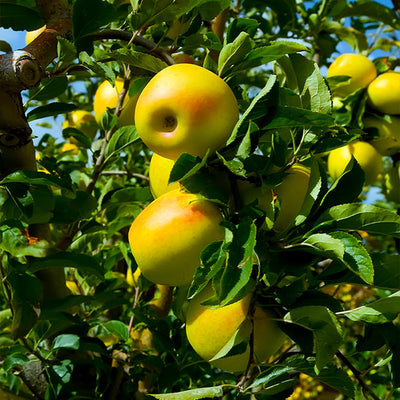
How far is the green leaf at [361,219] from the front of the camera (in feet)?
2.30

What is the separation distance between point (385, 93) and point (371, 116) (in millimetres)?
100

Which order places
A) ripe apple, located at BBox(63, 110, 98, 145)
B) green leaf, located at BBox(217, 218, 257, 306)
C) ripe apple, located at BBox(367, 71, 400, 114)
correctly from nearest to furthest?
green leaf, located at BBox(217, 218, 257, 306) < ripe apple, located at BBox(367, 71, 400, 114) < ripe apple, located at BBox(63, 110, 98, 145)

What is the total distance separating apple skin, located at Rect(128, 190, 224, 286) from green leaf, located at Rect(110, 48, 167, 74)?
196mm

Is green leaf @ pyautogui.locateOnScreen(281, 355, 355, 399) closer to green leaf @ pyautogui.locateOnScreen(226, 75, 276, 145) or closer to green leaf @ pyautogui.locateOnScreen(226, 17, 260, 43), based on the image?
green leaf @ pyautogui.locateOnScreen(226, 75, 276, 145)

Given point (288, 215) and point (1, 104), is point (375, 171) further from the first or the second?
point (1, 104)

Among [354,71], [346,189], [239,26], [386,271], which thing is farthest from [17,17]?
[354,71]

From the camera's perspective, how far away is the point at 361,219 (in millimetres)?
709

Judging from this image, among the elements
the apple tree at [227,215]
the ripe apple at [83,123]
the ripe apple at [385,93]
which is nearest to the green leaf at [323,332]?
the apple tree at [227,215]

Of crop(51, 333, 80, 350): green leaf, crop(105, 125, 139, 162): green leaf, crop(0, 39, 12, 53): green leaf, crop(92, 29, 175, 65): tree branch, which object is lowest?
crop(51, 333, 80, 350): green leaf

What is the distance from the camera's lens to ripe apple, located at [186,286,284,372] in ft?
2.46

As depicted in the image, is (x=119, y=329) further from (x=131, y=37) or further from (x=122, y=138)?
(x=131, y=37)

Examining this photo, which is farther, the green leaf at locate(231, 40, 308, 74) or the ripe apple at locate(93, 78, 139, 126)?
the ripe apple at locate(93, 78, 139, 126)

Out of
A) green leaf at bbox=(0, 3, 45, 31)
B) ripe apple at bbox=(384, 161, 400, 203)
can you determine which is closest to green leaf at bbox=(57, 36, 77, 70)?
green leaf at bbox=(0, 3, 45, 31)

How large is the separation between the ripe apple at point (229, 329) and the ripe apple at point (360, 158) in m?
0.75
